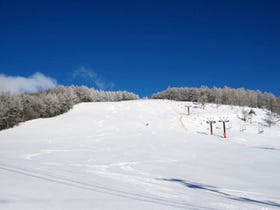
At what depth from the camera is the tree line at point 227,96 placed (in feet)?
250

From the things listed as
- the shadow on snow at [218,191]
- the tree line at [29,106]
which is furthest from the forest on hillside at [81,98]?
the shadow on snow at [218,191]

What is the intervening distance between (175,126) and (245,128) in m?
8.79

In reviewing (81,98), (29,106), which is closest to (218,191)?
(29,106)

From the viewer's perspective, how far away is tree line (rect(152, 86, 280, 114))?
76.2 m

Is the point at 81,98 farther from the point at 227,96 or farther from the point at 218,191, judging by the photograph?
the point at 218,191

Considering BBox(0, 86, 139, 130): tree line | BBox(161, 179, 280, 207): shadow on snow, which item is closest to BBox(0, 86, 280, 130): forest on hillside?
BBox(0, 86, 139, 130): tree line

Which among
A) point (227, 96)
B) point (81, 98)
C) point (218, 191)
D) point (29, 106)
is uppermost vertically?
point (227, 96)

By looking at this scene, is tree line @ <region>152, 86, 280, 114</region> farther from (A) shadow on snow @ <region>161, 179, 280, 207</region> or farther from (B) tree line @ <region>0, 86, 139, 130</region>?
(A) shadow on snow @ <region>161, 179, 280, 207</region>

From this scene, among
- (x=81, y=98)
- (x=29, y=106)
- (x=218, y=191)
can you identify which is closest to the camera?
(x=218, y=191)

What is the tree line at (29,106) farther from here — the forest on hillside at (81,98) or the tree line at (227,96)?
the tree line at (227,96)

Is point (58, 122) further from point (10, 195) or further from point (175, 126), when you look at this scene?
point (10, 195)

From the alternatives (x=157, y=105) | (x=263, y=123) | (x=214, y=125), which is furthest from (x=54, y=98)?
(x=263, y=123)

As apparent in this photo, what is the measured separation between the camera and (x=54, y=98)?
47438mm

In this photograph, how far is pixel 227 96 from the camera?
79812 millimetres
